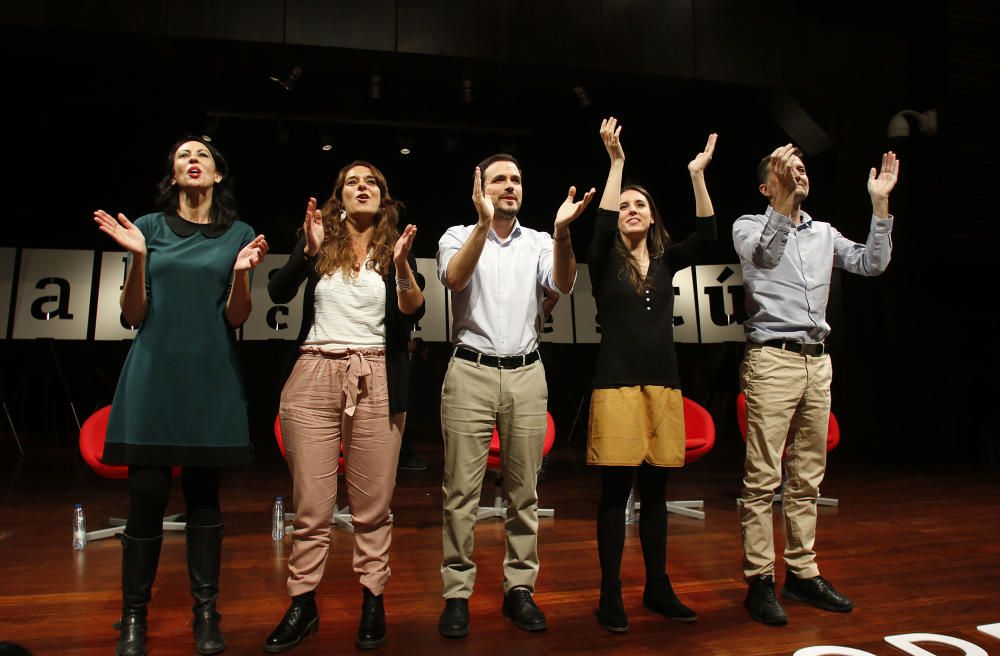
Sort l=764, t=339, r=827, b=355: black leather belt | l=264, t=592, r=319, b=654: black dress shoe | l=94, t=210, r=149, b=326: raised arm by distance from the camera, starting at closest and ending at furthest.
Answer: l=94, t=210, r=149, b=326: raised arm, l=264, t=592, r=319, b=654: black dress shoe, l=764, t=339, r=827, b=355: black leather belt

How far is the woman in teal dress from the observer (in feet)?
7.05

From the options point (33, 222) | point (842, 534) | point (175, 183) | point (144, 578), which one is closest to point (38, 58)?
point (33, 222)

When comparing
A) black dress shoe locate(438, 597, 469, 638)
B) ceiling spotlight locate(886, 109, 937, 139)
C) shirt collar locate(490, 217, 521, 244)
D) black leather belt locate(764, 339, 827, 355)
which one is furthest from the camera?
ceiling spotlight locate(886, 109, 937, 139)

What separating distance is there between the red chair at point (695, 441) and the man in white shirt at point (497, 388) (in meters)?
1.92

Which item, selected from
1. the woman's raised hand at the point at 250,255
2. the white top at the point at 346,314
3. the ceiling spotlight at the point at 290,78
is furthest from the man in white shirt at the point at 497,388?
the ceiling spotlight at the point at 290,78

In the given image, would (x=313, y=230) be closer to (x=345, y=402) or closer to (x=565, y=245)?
(x=345, y=402)

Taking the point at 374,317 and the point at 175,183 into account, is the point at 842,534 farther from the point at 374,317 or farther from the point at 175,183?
the point at 175,183

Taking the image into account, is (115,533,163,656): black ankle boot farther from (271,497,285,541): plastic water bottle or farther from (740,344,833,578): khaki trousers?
(740,344,833,578): khaki trousers

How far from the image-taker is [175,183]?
7.78 feet

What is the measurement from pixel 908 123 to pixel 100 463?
6.76 metres

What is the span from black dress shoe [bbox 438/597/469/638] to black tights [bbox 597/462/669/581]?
1.62 feet

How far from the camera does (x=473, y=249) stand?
7.55 feet

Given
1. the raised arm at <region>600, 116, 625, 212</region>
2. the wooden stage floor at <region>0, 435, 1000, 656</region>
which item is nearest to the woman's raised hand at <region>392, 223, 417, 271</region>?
the raised arm at <region>600, 116, 625, 212</region>

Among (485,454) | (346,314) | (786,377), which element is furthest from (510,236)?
(786,377)
